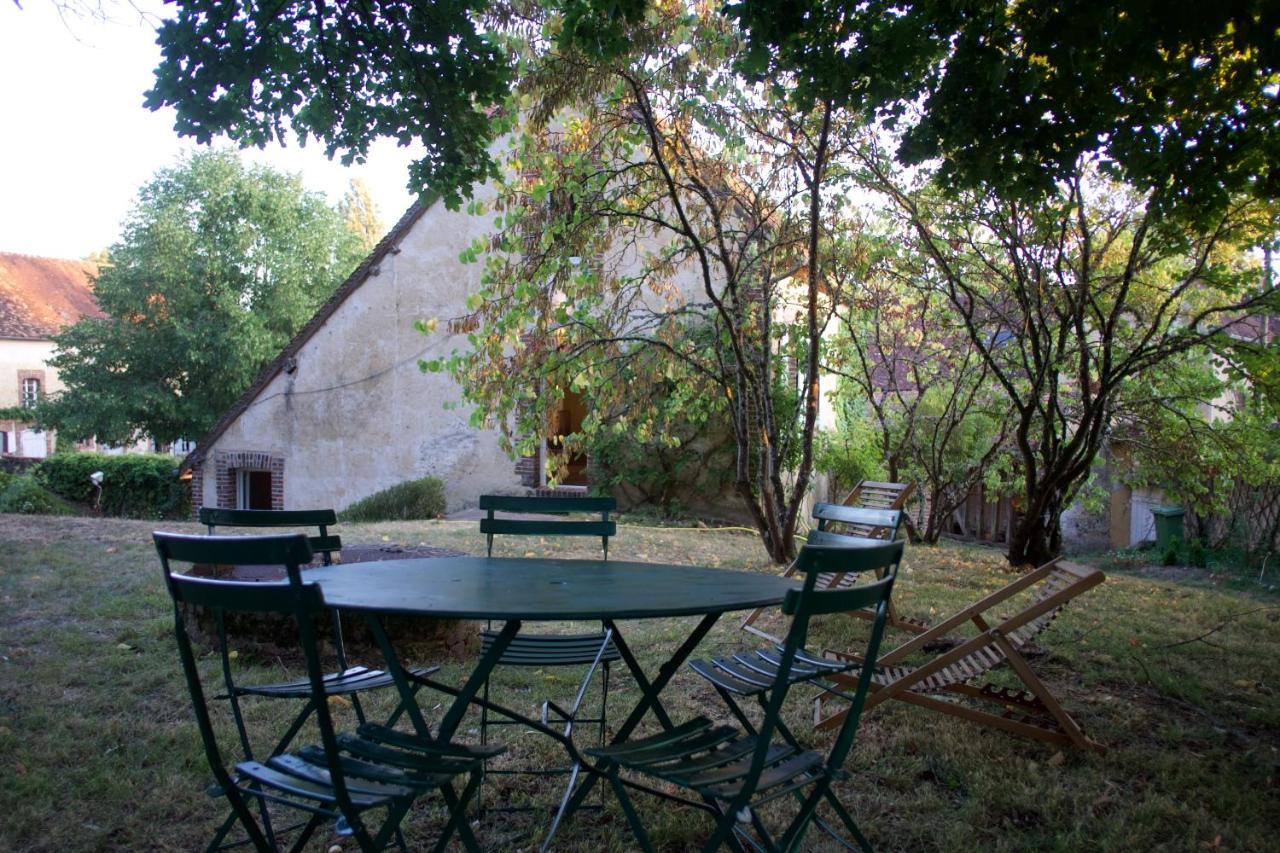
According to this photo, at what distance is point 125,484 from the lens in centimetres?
2298

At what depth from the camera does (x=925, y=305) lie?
8898 mm

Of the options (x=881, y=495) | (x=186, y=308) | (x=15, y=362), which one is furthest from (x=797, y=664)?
(x=15, y=362)

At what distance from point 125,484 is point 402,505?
1304 cm

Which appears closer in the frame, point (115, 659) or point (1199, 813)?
point (1199, 813)

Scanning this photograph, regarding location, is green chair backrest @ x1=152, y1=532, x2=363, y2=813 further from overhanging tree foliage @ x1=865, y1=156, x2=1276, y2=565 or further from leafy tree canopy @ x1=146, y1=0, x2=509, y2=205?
overhanging tree foliage @ x1=865, y1=156, x2=1276, y2=565

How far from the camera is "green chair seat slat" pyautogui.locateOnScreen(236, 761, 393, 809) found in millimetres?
2113

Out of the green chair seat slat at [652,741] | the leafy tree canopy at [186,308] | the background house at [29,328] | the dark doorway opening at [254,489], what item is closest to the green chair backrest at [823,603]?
the green chair seat slat at [652,741]

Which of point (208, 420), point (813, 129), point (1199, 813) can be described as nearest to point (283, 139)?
point (813, 129)

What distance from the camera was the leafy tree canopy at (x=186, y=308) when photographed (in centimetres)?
2614

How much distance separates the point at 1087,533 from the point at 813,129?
34.8 feet

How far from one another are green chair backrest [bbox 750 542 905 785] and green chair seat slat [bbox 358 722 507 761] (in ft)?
2.32

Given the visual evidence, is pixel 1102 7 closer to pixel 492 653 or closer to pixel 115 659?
pixel 492 653

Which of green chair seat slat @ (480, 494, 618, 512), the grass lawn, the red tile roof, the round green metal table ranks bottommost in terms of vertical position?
the grass lawn

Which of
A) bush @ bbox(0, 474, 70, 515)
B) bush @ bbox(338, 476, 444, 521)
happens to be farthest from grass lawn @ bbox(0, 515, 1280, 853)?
bush @ bbox(0, 474, 70, 515)
